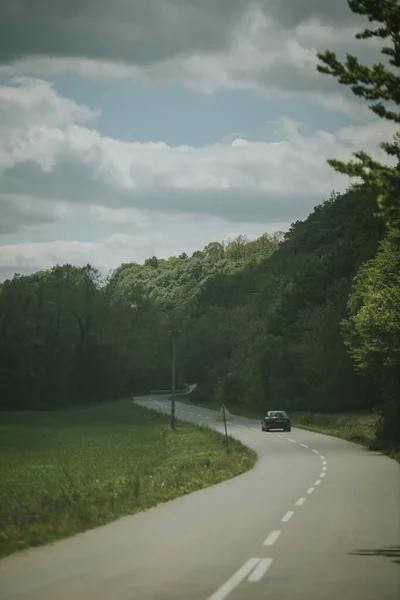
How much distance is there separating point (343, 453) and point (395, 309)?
811 centimetres

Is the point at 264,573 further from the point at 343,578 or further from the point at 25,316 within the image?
the point at 25,316

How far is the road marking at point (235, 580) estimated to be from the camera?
8836mm

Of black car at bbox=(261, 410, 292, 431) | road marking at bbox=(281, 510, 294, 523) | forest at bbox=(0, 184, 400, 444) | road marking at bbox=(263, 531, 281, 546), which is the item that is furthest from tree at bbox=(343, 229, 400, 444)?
road marking at bbox=(263, 531, 281, 546)

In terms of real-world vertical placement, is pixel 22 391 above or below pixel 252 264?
below

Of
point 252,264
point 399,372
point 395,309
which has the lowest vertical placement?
point 399,372

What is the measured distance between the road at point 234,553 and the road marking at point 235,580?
0.03ft

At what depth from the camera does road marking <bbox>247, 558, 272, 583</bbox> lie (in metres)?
9.79

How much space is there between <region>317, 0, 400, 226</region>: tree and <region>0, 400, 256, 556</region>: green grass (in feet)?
20.9

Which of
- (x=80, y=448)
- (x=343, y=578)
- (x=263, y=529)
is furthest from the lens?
(x=80, y=448)

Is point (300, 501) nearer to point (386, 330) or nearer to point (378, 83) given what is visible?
point (378, 83)

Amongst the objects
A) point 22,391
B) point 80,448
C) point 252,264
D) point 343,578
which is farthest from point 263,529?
point 252,264

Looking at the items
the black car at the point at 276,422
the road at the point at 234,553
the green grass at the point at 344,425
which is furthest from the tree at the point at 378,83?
the black car at the point at 276,422

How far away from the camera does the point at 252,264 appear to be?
165 metres

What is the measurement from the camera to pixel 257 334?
354 ft
